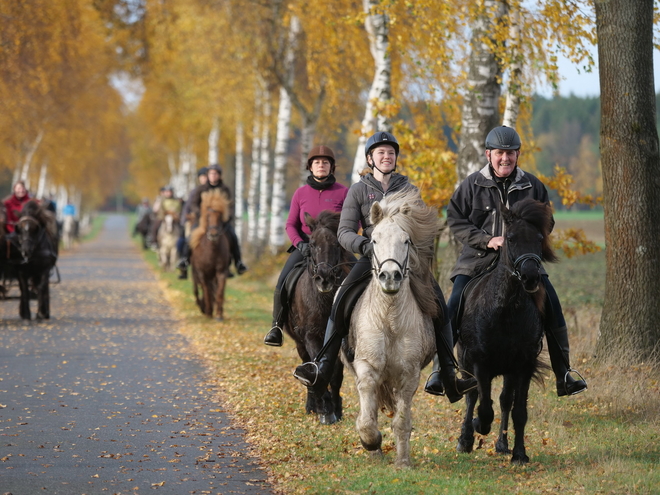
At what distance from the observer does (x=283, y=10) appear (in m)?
25.8

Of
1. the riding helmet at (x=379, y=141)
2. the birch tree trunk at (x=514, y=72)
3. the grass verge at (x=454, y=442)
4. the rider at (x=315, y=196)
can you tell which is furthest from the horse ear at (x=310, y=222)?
the birch tree trunk at (x=514, y=72)

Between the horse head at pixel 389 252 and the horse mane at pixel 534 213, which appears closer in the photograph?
the horse head at pixel 389 252

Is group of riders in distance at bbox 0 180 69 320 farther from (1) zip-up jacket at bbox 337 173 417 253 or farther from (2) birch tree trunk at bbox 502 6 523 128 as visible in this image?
(1) zip-up jacket at bbox 337 173 417 253

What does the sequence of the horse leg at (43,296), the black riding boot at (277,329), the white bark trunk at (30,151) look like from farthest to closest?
the white bark trunk at (30,151) < the horse leg at (43,296) < the black riding boot at (277,329)

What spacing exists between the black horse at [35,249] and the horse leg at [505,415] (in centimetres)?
1082

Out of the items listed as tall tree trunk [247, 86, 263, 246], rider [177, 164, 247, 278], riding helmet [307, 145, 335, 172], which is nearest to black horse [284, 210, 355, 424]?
riding helmet [307, 145, 335, 172]

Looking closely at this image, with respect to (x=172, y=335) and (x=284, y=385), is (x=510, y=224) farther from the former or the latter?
(x=172, y=335)

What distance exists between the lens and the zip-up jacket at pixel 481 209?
25.4ft

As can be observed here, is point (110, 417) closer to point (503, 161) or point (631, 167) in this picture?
point (503, 161)

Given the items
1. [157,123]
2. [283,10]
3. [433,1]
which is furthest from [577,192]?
[157,123]

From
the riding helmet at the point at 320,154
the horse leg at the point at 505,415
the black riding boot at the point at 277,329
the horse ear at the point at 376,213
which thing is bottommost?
the horse leg at the point at 505,415

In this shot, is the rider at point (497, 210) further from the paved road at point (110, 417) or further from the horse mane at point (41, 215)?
the horse mane at point (41, 215)

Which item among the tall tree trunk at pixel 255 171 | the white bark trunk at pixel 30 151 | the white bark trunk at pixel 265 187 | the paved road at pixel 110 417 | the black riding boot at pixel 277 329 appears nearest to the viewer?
the paved road at pixel 110 417

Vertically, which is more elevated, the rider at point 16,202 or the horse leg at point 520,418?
the rider at point 16,202
